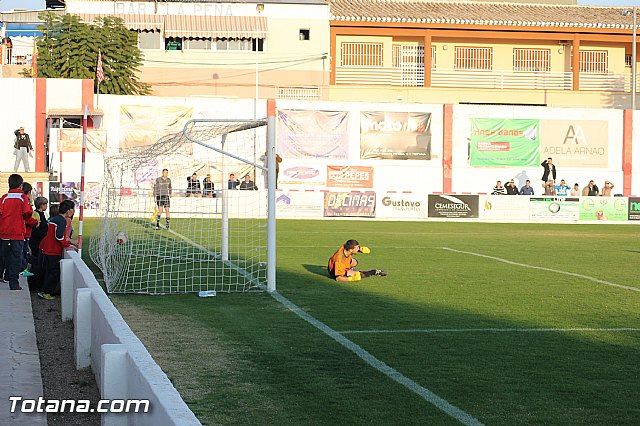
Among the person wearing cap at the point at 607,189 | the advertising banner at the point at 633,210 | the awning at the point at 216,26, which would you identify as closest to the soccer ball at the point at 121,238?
the advertising banner at the point at 633,210

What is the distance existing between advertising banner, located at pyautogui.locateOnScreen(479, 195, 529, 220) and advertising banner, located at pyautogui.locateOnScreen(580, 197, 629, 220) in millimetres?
2224

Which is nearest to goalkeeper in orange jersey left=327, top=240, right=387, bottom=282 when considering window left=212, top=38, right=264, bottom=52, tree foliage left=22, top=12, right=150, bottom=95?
tree foliage left=22, top=12, right=150, bottom=95

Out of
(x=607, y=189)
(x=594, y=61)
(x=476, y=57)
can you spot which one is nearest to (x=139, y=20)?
(x=476, y=57)

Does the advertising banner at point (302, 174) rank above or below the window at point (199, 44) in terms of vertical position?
below

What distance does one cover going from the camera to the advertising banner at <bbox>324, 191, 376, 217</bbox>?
3584 cm

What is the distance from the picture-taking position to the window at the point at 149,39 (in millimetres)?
52031

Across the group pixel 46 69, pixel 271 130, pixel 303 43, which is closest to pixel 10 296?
pixel 271 130

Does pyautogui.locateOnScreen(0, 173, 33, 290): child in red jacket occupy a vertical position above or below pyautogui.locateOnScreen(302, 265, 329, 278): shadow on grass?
above

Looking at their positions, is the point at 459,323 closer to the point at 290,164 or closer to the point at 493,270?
the point at 493,270

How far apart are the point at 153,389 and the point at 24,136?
3746 cm

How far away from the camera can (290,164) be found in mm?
44219

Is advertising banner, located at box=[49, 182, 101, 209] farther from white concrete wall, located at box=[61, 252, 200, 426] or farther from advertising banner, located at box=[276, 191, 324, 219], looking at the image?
white concrete wall, located at box=[61, 252, 200, 426]

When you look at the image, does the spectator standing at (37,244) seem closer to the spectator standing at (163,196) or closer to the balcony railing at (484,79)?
the spectator standing at (163,196)

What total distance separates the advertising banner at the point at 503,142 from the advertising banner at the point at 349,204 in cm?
1169
